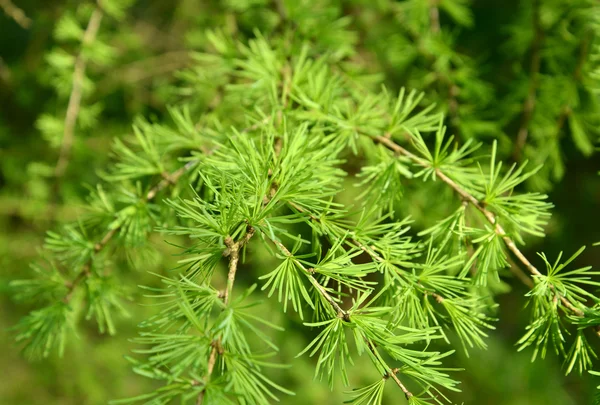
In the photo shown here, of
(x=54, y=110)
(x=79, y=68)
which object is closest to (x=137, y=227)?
(x=79, y=68)

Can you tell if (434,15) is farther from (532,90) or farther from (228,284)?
(228,284)

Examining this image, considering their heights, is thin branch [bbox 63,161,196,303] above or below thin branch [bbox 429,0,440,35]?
below

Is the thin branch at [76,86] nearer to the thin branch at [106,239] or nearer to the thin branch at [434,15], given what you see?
the thin branch at [106,239]

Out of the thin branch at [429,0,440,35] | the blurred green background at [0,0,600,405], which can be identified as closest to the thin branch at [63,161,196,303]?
the blurred green background at [0,0,600,405]

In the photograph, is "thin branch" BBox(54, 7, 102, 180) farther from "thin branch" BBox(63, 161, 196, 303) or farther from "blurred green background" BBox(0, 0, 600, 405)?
"thin branch" BBox(63, 161, 196, 303)

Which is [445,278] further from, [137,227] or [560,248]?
[560,248]

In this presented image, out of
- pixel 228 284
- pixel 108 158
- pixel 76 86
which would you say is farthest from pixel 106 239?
pixel 108 158

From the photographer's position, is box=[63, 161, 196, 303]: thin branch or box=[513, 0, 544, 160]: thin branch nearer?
box=[63, 161, 196, 303]: thin branch

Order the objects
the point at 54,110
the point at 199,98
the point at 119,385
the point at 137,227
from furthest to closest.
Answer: the point at 119,385 < the point at 54,110 < the point at 199,98 < the point at 137,227
